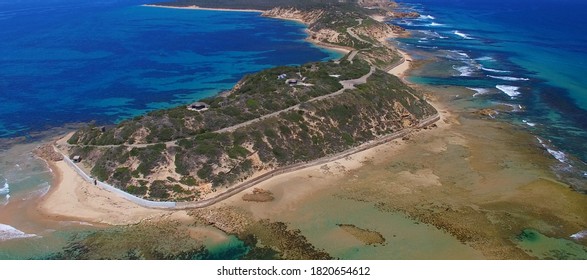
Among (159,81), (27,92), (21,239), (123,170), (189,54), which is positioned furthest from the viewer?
(189,54)

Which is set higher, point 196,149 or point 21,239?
point 196,149

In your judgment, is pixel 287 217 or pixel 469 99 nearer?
pixel 287 217

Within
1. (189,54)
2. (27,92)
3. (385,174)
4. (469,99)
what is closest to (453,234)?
(385,174)

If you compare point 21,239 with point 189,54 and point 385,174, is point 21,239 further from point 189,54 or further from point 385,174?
point 189,54

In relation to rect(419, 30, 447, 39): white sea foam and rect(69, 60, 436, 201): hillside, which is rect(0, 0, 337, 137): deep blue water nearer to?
rect(69, 60, 436, 201): hillside

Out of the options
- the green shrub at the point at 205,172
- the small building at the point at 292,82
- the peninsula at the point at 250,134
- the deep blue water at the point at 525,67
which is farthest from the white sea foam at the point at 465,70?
the green shrub at the point at 205,172

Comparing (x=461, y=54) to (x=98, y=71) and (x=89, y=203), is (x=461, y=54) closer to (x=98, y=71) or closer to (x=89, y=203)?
(x=98, y=71)

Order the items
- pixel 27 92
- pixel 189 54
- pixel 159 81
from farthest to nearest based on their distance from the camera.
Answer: pixel 189 54 → pixel 159 81 → pixel 27 92

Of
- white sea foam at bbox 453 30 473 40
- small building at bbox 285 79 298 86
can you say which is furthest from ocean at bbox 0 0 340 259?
white sea foam at bbox 453 30 473 40

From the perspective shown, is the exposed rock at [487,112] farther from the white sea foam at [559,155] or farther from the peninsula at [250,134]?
the white sea foam at [559,155]
